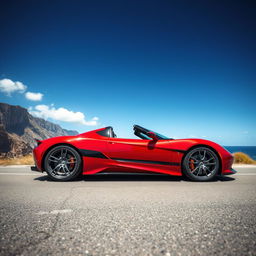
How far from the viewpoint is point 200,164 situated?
339 centimetres

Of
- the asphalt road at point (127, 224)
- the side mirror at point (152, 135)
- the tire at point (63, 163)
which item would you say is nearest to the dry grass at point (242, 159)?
the side mirror at point (152, 135)

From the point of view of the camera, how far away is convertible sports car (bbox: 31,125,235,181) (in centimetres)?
338

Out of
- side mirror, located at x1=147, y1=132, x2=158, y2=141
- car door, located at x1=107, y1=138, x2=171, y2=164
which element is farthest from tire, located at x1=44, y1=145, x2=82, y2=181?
side mirror, located at x1=147, y1=132, x2=158, y2=141

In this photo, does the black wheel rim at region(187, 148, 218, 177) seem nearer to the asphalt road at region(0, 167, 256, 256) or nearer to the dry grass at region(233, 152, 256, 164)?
the asphalt road at region(0, 167, 256, 256)

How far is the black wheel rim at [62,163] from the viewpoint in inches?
134

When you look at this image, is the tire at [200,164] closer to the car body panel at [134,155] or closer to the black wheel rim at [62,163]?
the car body panel at [134,155]

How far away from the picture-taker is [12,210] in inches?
65.6

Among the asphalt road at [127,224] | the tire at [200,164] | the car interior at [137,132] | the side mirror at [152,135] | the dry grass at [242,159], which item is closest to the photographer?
the asphalt road at [127,224]

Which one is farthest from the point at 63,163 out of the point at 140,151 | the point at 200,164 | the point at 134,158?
the point at 200,164

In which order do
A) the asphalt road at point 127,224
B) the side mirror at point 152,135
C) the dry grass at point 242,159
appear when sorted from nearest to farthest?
the asphalt road at point 127,224 < the side mirror at point 152,135 < the dry grass at point 242,159

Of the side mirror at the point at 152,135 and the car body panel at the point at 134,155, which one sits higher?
the side mirror at the point at 152,135

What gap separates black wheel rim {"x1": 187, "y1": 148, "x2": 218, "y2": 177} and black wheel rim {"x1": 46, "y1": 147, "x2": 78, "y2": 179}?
2.42 meters

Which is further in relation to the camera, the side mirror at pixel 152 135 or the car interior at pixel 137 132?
the car interior at pixel 137 132

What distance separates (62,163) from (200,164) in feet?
9.41
